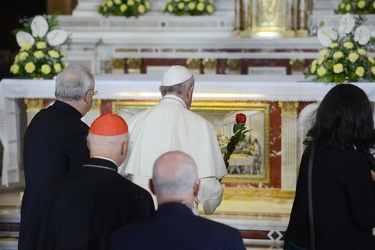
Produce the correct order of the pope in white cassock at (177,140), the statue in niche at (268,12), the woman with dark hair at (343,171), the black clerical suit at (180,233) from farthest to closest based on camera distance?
the statue in niche at (268,12)
the pope in white cassock at (177,140)
the woman with dark hair at (343,171)
the black clerical suit at (180,233)

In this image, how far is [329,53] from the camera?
8539mm

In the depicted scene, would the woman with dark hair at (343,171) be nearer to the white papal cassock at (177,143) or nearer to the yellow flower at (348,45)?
the white papal cassock at (177,143)

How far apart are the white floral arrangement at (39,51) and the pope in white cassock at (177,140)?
3.69 meters

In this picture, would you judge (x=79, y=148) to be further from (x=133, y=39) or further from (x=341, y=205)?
(x=133, y=39)

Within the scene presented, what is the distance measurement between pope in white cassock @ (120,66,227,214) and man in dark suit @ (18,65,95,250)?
438 millimetres

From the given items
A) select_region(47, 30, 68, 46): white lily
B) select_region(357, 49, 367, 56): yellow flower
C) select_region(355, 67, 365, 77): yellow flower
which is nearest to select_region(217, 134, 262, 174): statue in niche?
select_region(355, 67, 365, 77): yellow flower

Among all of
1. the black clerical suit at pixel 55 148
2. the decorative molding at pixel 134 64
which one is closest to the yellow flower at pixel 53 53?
the decorative molding at pixel 134 64

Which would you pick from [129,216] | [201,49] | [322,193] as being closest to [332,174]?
[322,193]

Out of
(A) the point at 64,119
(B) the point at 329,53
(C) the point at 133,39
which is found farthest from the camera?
(C) the point at 133,39

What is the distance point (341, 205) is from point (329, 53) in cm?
402

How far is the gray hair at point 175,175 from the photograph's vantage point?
336 cm

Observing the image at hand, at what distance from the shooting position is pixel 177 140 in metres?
5.32

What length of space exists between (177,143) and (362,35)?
12.1 feet

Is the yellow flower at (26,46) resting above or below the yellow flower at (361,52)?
above
